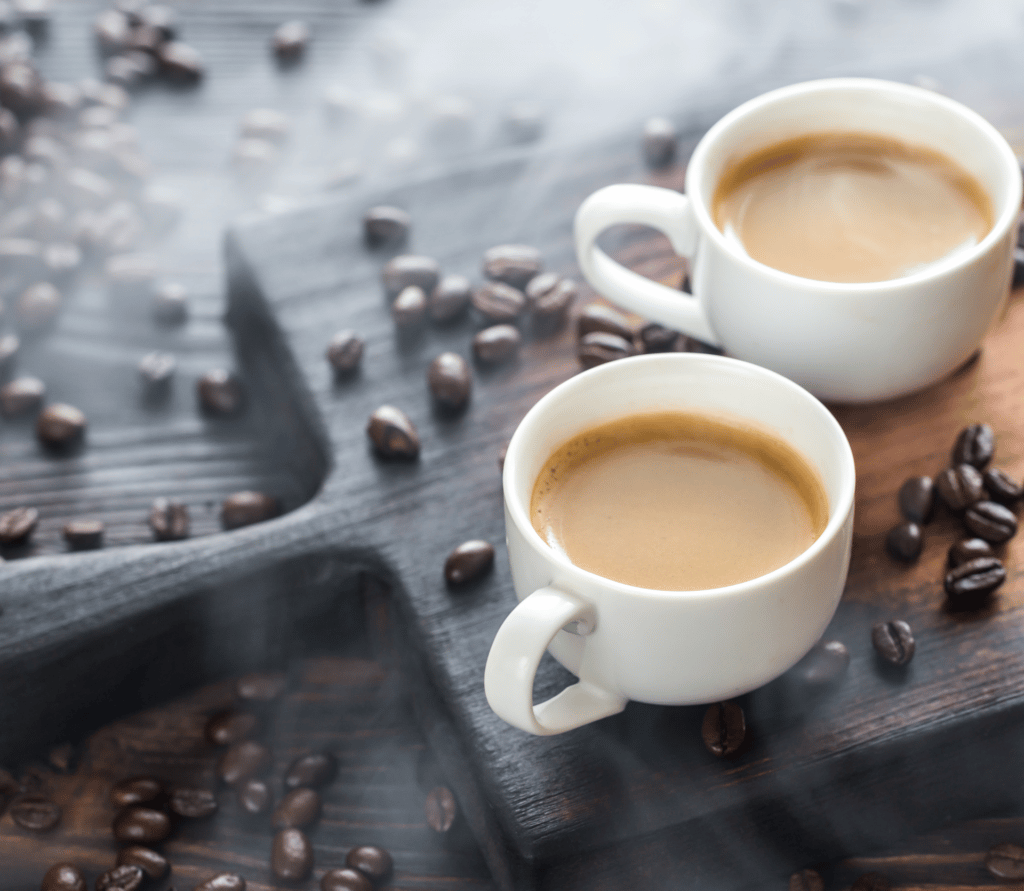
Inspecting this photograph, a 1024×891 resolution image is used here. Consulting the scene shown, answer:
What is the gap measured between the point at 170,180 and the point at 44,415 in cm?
58

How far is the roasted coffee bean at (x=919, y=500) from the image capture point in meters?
1.15

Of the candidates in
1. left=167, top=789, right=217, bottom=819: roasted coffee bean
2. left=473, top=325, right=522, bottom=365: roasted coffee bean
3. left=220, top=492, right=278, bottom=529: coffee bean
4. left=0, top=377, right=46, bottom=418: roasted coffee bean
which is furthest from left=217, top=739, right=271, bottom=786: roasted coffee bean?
left=0, top=377, right=46, bottom=418: roasted coffee bean

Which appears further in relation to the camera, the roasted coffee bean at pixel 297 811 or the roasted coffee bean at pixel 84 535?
the roasted coffee bean at pixel 84 535

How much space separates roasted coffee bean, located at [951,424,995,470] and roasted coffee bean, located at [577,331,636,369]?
376 mm

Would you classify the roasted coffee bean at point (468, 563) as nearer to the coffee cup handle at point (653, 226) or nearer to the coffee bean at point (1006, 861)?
the coffee cup handle at point (653, 226)

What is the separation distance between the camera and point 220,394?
155cm

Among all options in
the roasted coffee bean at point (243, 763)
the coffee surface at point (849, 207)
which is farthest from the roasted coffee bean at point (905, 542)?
the roasted coffee bean at point (243, 763)

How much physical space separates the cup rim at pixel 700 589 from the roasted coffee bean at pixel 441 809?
351 millimetres

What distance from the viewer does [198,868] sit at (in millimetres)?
1178

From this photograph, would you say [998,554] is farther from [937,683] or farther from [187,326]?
[187,326]

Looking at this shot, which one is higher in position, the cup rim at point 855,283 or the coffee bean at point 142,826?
the cup rim at point 855,283

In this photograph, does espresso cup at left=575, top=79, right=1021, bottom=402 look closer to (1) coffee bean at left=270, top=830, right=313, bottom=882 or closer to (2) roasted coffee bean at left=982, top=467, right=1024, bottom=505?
(2) roasted coffee bean at left=982, top=467, right=1024, bottom=505

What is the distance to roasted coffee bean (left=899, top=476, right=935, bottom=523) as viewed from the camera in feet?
3.77

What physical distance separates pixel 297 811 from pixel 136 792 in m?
0.18
